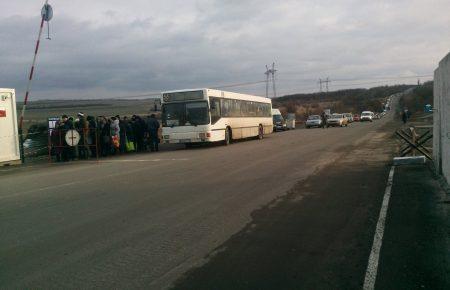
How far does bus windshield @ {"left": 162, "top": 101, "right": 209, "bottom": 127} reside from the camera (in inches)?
955

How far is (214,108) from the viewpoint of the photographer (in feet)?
81.1

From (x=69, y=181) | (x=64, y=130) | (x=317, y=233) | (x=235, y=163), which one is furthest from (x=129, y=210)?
(x=64, y=130)

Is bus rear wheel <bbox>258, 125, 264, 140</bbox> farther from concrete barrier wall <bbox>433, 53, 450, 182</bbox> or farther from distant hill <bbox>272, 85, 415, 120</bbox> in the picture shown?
distant hill <bbox>272, 85, 415, 120</bbox>

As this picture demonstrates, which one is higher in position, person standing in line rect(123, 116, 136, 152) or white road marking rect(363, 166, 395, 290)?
person standing in line rect(123, 116, 136, 152)

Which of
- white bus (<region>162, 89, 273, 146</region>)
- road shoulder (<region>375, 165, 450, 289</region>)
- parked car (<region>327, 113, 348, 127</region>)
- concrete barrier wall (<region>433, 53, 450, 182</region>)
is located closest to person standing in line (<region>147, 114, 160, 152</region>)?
white bus (<region>162, 89, 273, 146</region>)

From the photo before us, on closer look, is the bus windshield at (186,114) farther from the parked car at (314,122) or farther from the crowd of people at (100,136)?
the parked car at (314,122)

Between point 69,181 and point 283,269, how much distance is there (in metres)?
9.36

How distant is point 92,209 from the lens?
8812 mm

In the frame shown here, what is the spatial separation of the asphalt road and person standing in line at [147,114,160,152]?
9.59 metres

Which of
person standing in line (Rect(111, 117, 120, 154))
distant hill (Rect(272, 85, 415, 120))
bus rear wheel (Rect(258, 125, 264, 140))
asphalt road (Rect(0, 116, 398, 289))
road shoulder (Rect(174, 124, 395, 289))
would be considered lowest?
road shoulder (Rect(174, 124, 395, 289))

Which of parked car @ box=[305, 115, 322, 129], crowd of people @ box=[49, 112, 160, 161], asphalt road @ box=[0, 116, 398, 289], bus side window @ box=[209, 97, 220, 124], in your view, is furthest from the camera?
parked car @ box=[305, 115, 322, 129]

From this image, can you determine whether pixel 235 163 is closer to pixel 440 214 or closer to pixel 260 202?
pixel 260 202

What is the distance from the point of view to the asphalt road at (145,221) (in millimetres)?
5223

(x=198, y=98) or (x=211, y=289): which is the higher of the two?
(x=198, y=98)
